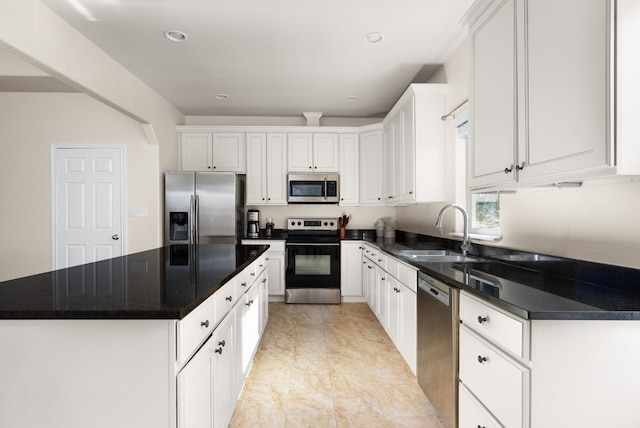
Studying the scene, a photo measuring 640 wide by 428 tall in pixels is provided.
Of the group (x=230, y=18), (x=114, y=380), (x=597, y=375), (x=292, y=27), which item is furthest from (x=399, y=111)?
(x=114, y=380)

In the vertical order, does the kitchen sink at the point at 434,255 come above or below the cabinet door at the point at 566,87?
below

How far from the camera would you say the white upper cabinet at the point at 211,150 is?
4641mm

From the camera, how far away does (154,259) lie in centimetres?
220

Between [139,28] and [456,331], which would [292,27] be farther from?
[456,331]

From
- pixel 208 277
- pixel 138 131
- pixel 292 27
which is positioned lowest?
pixel 208 277

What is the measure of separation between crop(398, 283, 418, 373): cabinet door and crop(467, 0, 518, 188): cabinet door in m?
0.91

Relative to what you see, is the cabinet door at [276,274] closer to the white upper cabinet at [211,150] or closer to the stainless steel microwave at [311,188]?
the stainless steel microwave at [311,188]

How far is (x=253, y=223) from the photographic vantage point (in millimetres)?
4773

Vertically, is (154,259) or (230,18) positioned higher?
(230,18)

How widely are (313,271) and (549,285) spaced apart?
3137 millimetres

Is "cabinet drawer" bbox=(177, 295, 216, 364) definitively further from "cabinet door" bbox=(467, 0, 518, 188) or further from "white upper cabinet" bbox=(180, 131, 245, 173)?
"white upper cabinet" bbox=(180, 131, 245, 173)

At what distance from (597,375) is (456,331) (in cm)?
58

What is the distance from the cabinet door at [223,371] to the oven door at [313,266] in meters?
2.48

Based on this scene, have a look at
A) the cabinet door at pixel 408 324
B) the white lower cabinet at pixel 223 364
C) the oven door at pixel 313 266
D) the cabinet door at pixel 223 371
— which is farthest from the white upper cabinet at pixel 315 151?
the cabinet door at pixel 223 371
